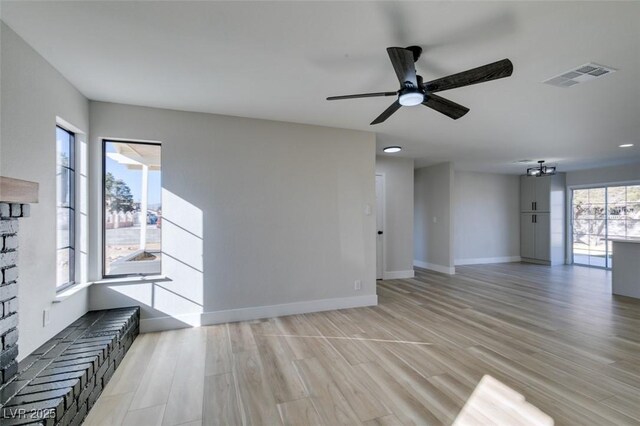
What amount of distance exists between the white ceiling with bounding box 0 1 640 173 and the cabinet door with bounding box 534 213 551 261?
5.05 meters

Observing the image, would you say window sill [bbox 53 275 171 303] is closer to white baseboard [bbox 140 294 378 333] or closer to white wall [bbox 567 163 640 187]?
white baseboard [bbox 140 294 378 333]

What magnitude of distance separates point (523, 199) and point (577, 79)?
7147 millimetres

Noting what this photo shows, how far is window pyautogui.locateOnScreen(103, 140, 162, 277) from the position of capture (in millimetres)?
3381

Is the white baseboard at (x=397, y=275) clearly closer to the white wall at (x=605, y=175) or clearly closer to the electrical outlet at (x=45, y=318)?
the electrical outlet at (x=45, y=318)

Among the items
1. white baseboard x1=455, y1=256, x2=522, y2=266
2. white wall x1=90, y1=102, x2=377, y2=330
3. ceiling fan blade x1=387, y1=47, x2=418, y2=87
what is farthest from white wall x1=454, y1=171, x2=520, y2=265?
ceiling fan blade x1=387, y1=47, x2=418, y2=87

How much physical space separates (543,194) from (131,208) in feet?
31.4

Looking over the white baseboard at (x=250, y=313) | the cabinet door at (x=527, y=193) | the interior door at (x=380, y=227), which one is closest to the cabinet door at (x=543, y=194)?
the cabinet door at (x=527, y=193)

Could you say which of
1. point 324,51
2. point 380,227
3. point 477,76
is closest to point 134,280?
point 324,51

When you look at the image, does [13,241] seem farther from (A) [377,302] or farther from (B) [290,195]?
(A) [377,302]

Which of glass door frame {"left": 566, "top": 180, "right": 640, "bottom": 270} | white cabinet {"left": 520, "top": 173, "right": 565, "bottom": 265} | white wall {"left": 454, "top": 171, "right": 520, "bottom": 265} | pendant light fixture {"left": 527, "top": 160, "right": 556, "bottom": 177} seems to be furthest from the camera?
white wall {"left": 454, "top": 171, "right": 520, "bottom": 265}

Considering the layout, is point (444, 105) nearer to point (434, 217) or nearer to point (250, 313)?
point (250, 313)

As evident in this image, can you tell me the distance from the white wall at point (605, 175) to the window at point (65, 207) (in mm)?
10452

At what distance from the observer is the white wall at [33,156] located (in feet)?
6.48

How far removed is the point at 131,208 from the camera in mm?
3479
